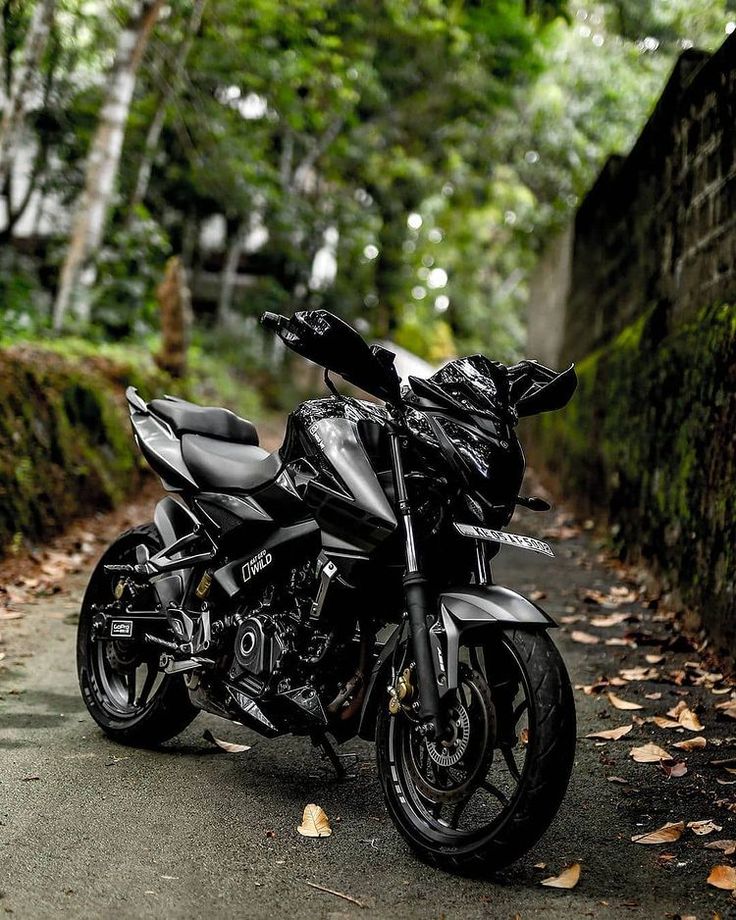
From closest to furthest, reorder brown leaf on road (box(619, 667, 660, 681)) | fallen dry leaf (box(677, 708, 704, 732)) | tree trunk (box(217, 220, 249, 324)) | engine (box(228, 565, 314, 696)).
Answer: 1. engine (box(228, 565, 314, 696))
2. fallen dry leaf (box(677, 708, 704, 732))
3. brown leaf on road (box(619, 667, 660, 681))
4. tree trunk (box(217, 220, 249, 324))

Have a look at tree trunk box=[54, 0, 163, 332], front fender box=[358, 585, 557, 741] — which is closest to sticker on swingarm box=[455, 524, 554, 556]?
front fender box=[358, 585, 557, 741]

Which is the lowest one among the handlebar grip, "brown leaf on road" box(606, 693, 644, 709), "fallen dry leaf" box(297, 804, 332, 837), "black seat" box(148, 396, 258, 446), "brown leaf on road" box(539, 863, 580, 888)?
"fallen dry leaf" box(297, 804, 332, 837)

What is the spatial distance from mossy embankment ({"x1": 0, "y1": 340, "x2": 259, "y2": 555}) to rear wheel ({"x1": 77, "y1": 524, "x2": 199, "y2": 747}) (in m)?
2.84

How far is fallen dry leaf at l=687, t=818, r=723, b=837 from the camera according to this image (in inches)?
139

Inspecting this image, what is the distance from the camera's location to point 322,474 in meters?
3.67

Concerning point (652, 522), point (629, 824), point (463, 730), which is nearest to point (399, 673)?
point (463, 730)

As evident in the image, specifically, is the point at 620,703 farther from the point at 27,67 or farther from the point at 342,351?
the point at 27,67

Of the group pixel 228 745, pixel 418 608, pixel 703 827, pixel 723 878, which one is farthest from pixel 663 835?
pixel 228 745

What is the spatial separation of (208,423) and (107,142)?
10.2 meters

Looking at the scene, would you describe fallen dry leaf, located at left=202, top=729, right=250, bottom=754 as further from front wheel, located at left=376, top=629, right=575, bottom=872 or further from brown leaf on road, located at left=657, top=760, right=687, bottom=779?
brown leaf on road, located at left=657, top=760, right=687, bottom=779

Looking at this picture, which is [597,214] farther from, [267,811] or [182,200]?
[182,200]

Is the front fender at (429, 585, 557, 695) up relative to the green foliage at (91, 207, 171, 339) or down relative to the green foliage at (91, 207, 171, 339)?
down

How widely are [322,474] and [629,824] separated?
154cm

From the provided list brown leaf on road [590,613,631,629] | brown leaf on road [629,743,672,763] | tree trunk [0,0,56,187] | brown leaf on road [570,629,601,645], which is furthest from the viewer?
tree trunk [0,0,56,187]
